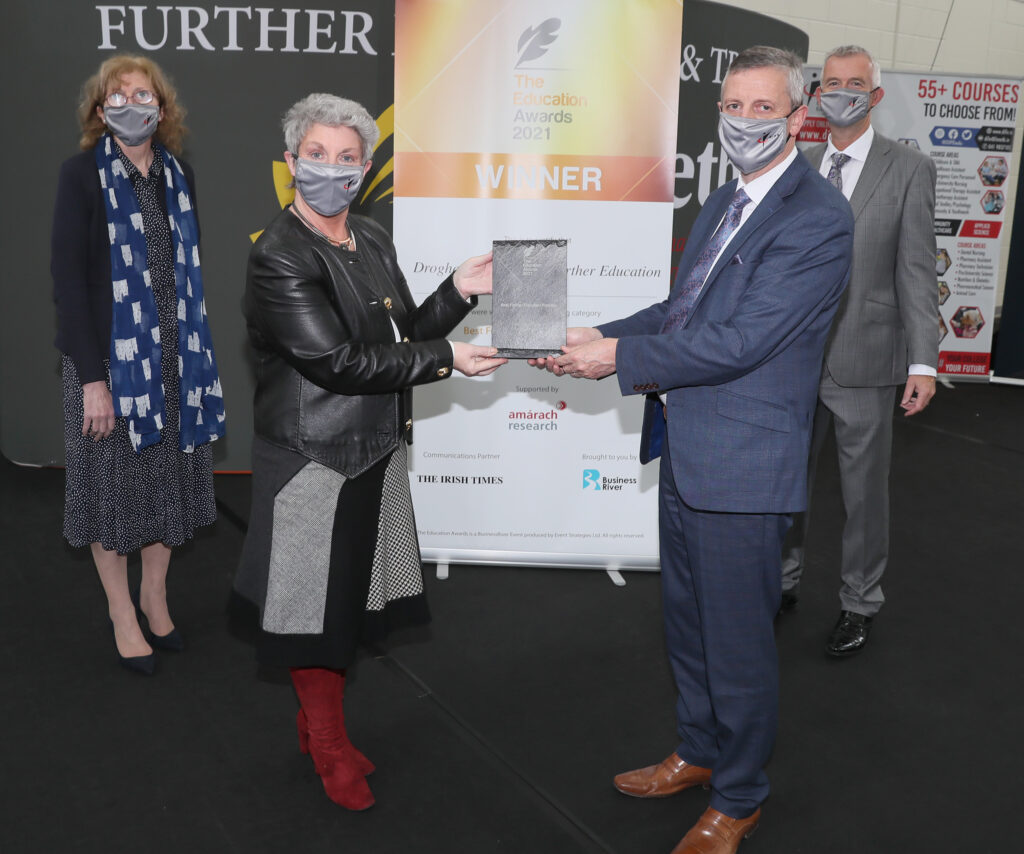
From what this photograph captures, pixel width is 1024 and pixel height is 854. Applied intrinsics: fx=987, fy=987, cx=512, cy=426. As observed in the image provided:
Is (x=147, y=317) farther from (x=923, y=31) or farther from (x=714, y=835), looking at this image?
(x=923, y=31)

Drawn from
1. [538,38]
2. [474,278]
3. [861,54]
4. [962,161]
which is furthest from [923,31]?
[474,278]

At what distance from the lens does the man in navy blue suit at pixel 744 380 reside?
185 cm

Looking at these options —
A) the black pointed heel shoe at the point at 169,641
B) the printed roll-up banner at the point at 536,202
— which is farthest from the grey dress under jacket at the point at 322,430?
the printed roll-up banner at the point at 536,202

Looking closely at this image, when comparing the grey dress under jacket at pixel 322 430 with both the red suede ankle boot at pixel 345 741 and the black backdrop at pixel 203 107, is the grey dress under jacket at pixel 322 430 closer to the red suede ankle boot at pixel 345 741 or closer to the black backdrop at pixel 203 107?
the red suede ankle boot at pixel 345 741

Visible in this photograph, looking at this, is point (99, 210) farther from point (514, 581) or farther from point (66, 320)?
point (514, 581)

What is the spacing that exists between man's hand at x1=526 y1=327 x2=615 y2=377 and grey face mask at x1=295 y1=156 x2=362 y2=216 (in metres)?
0.52

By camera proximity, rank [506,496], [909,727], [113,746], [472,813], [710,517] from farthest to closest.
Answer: [506,496]
[909,727]
[113,746]
[472,813]
[710,517]

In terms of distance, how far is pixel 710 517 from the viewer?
1973mm

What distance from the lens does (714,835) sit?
2053 mm

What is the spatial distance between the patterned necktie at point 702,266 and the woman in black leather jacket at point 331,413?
1.30 ft

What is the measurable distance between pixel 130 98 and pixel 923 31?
23.3ft

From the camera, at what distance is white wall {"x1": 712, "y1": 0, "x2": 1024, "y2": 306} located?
7.19m

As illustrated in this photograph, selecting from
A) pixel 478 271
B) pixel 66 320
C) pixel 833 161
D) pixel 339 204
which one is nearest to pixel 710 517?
pixel 478 271

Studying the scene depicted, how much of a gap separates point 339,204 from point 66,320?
38.8 inches
